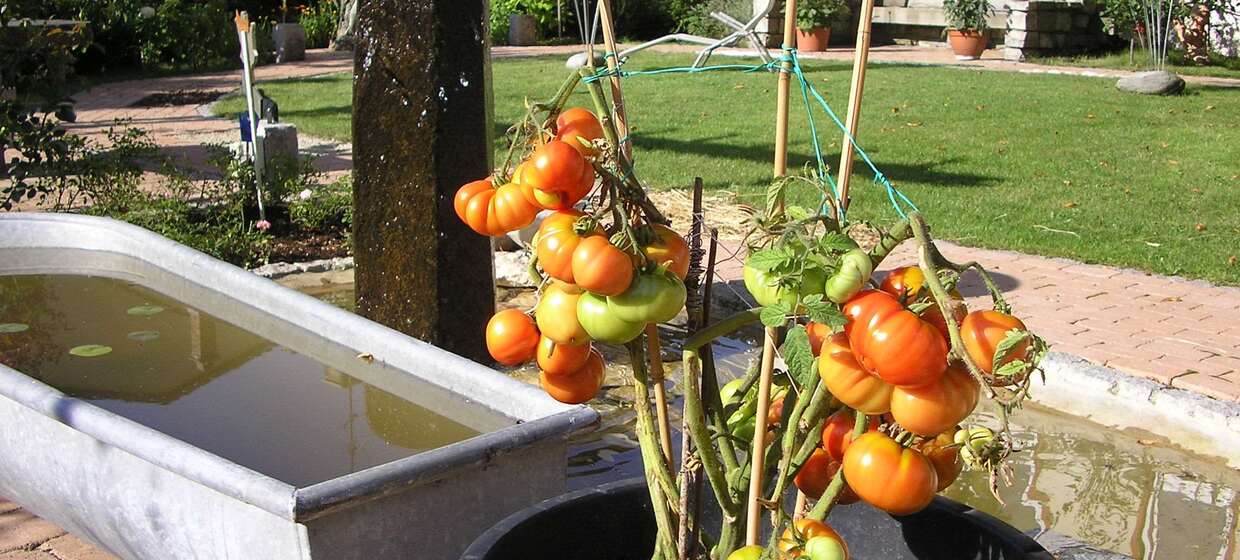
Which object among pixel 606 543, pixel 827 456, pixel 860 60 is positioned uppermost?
pixel 860 60

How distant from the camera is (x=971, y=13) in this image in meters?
15.7

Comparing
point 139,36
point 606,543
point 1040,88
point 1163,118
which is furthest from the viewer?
point 139,36

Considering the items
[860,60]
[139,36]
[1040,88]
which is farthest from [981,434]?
[139,36]

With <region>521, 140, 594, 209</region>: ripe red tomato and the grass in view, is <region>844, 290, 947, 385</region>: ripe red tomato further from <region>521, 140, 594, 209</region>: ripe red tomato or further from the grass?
the grass

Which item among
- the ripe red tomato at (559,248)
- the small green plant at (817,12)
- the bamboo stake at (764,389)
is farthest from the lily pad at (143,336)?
the small green plant at (817,12)

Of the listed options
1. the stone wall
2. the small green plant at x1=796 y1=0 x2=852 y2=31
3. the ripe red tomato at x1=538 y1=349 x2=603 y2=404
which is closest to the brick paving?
the ripe red tomato at x1=538 y1=349 x2=603 y2=404

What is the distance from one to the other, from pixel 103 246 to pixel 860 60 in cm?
417

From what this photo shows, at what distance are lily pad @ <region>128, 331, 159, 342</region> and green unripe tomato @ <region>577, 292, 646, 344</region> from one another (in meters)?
3.05

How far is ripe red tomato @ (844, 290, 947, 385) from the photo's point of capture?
1364 millimetres

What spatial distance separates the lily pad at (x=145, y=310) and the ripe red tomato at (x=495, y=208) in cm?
302

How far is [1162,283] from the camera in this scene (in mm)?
5680

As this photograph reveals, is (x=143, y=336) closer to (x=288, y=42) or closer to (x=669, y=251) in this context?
(x=669, y=251)

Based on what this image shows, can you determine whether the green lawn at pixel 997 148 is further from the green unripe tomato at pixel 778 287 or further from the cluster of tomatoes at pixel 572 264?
the green unripe tomato at pixel 778 287

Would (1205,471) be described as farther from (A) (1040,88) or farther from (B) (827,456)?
(A) (1040,88)
